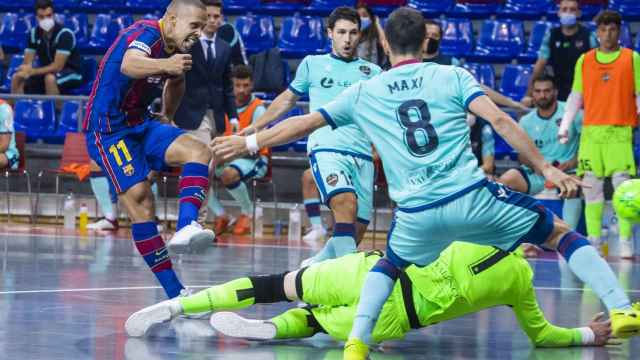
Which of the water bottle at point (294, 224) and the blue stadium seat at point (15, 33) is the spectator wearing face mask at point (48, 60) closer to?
the blue stadium seat at point (15, 33)

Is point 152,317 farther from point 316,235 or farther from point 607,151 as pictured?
point 607,151

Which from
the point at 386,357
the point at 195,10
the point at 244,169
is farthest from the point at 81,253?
the point at 386,357

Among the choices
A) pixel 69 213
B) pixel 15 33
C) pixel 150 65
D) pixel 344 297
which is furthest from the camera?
pixel 15 33

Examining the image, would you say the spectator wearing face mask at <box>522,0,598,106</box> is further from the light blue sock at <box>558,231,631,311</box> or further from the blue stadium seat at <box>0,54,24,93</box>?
the light blue sock at <box>558,231,631,311</box>

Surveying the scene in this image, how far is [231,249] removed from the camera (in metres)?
13.0

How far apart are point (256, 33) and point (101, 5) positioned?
8.63 feet

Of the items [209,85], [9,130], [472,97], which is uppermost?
[472,97]

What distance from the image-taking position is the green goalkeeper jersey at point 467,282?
21.4ft

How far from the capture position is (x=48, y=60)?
16750mm

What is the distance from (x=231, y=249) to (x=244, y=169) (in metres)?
1.73

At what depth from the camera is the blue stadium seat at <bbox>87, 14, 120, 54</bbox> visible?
17797mm

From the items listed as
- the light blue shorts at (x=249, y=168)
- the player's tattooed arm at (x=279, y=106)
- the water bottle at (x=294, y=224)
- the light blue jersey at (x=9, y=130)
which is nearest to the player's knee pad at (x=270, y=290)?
the player's tattooed arm at (x=279, y=106)

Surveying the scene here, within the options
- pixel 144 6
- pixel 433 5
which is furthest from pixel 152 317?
pixel 144 6

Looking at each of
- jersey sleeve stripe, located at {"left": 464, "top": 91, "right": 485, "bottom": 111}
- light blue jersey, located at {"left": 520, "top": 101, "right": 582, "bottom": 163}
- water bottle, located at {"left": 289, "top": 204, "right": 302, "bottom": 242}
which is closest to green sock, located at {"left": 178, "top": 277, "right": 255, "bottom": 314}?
jersey sleeve stripe, located at {"left": 464, "top": 91, "right": 485, "bottom": 111}
